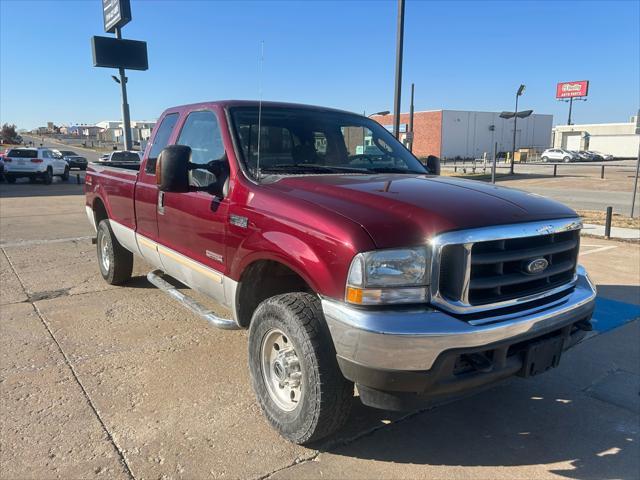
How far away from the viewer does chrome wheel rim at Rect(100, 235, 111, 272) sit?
6184mm

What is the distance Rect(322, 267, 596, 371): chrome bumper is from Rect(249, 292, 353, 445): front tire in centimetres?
16

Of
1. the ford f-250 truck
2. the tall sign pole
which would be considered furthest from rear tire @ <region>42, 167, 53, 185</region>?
the ford f-250 truck

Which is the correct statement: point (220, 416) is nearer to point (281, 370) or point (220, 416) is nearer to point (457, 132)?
point (281, 370)

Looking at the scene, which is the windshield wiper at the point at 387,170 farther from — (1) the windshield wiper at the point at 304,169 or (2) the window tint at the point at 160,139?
(2) the window tint at the point at 160,139

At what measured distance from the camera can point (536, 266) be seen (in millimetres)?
2783

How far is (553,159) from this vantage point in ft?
189

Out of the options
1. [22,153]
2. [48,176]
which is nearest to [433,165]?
[48,176]

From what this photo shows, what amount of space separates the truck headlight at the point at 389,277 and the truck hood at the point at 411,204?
0.06 meters

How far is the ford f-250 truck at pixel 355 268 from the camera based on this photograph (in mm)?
2410

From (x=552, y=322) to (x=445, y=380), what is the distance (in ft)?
2.59

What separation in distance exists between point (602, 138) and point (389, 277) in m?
83.6

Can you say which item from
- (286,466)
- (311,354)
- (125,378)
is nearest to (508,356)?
(311,354)

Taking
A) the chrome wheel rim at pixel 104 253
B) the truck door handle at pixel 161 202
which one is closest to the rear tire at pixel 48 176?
the chrome wheel rim at pixel 104 253

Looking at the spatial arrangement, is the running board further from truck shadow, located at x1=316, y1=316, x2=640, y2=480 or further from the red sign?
the red sign
